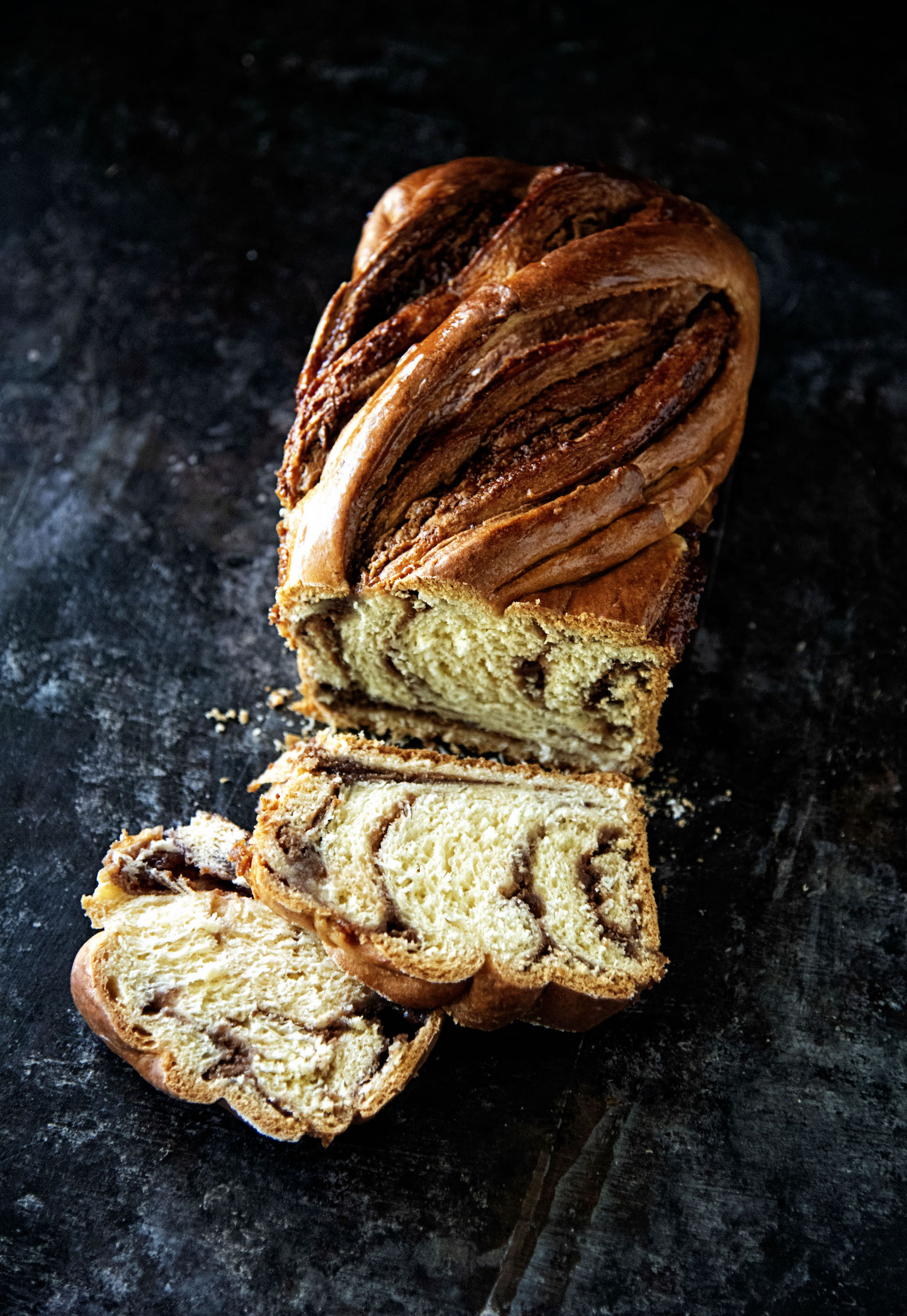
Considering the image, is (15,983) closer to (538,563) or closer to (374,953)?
(374,953)

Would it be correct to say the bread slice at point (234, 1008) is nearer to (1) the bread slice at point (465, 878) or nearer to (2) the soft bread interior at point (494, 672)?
(1) the bread slice at point (465, 878)

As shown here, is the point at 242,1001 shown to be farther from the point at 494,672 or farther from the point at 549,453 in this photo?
the point at 549,453

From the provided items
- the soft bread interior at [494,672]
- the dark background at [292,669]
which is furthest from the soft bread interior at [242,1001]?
the soft bread interior at [494,672]

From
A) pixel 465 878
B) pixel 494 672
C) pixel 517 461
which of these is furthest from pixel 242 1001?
pixel 517 461

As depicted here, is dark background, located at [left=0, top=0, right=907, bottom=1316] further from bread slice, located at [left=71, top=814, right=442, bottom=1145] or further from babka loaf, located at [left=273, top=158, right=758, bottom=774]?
babka loaf, located at [left=273, top=158, right=758, bottom=774]

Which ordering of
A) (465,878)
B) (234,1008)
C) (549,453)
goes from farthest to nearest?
(549,453) → (465,878) → (234,1008)

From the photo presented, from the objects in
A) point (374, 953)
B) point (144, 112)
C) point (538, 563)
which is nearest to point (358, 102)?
point (144, 112)
